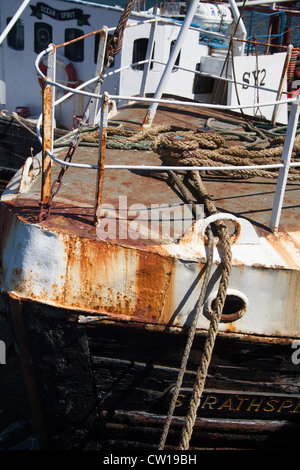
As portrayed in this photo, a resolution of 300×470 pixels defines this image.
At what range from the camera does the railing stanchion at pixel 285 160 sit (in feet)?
8.96

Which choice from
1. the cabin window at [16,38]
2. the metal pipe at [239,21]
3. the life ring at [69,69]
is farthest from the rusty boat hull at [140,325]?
the cabin window at [16,38]

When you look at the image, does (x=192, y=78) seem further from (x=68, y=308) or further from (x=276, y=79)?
(x=68, y=308)

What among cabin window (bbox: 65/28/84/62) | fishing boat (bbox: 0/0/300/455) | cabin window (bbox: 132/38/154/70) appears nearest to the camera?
fishing boat (bbox: 0/0/300/455)

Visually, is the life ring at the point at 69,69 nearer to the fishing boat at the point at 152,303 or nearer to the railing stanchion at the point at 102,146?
the fishing boat at the point at 152,303

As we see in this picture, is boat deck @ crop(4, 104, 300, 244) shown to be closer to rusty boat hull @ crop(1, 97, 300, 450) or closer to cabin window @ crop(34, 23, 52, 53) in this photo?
rusty boat hull @ crop(1, 97, 300, 450)

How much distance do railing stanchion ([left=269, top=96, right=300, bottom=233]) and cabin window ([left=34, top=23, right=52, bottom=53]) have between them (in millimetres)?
9420

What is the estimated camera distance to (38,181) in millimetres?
3533

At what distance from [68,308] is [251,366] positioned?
1.23 metres

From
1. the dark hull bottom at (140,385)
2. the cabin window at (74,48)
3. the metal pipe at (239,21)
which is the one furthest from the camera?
the cabin window at (74,48)

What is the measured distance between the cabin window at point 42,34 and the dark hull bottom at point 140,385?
945 cm

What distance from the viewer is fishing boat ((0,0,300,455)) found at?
2.73 meters

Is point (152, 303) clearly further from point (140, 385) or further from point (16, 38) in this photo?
point (16, 38)

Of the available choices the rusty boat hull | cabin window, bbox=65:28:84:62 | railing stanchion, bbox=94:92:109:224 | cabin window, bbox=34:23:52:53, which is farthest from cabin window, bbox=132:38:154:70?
railing stanchion, bbox=94:92:109:224

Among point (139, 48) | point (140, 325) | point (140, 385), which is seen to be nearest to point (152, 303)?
point (140, 325)
